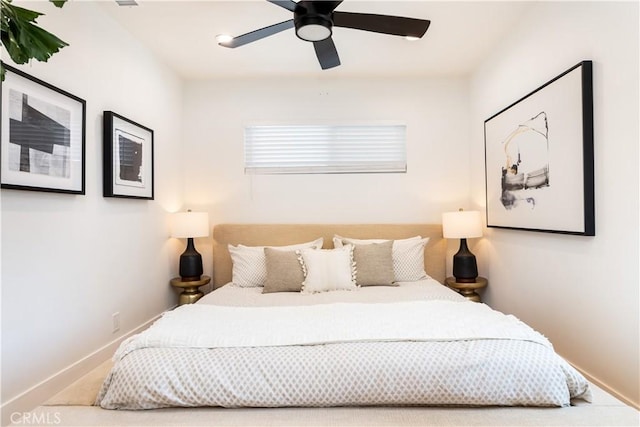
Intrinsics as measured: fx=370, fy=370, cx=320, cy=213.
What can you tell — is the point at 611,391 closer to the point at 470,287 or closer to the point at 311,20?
the point at 470,287

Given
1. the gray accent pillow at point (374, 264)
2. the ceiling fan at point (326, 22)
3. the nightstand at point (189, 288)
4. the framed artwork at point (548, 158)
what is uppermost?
the ceiling fan at point (326, 22)

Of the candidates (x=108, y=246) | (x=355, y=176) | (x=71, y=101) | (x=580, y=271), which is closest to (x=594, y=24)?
(x=580, y=271)

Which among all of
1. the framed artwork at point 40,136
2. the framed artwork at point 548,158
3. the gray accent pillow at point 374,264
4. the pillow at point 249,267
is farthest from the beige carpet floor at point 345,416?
the pillow at point 249,267

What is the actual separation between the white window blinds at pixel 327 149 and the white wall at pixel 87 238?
3.00 ft

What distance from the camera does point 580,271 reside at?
6.97 feet

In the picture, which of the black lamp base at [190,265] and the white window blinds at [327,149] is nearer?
the black lamp base at [190,265]

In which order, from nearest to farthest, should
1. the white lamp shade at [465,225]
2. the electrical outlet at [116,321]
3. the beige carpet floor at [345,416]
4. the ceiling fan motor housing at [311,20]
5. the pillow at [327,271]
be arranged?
the beige carpet floor at [345,416] < the ceiling fan motor housing at [311,20] < the electrical outlet at [116,321] < the pillow at [327,271] < the white lamp shade at [465,225]

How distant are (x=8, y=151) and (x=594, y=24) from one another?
301cm

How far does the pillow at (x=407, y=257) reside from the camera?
3.20 meters

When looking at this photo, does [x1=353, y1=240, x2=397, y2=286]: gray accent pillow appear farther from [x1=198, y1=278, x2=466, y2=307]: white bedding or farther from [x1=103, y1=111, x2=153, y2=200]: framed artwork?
[x1=103, y1=111, x2=153, y2=200]: framed artwork

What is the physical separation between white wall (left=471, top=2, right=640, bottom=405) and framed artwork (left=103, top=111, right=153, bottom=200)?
9.46 ft

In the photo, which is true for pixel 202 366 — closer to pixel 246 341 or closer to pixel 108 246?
pixel 246 341

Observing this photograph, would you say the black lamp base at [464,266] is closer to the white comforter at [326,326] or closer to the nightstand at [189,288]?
the white comforter at [326,326]

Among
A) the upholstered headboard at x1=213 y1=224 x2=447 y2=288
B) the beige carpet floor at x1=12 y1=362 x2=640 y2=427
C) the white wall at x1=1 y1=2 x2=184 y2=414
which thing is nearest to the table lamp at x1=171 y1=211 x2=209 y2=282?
the white wall at x1=1 y1=2 x2=184 y2=414
